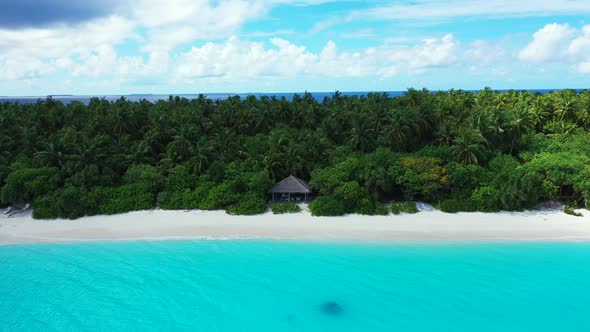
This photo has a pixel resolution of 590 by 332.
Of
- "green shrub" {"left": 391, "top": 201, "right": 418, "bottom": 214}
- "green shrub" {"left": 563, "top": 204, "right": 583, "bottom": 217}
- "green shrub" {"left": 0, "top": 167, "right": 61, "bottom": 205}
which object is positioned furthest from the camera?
"green shrub" {"left": 391, "top": 201, "right": 418, "bottom": 214}

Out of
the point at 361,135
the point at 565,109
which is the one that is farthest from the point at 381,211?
the point at 565,109

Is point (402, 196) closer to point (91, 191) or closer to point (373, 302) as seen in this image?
point (373, 302)

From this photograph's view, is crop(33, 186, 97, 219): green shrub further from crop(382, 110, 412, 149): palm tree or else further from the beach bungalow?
crop(382, 110, 412, 149): palm tree

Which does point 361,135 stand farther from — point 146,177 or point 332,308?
point 332,308

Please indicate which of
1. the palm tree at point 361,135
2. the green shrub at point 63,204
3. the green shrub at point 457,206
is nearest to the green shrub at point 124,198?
the green shrub at point 63,204

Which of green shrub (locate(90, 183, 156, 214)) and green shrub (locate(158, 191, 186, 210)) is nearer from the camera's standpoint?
green shrub (locate(90, 183, 156, 214))

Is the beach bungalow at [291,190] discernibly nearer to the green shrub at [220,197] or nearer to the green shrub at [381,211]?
the green shrub at [220,197]

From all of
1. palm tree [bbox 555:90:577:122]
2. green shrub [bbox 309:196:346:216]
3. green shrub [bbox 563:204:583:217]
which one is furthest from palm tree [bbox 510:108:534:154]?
green shrub [bbox 309:196:346:216]
